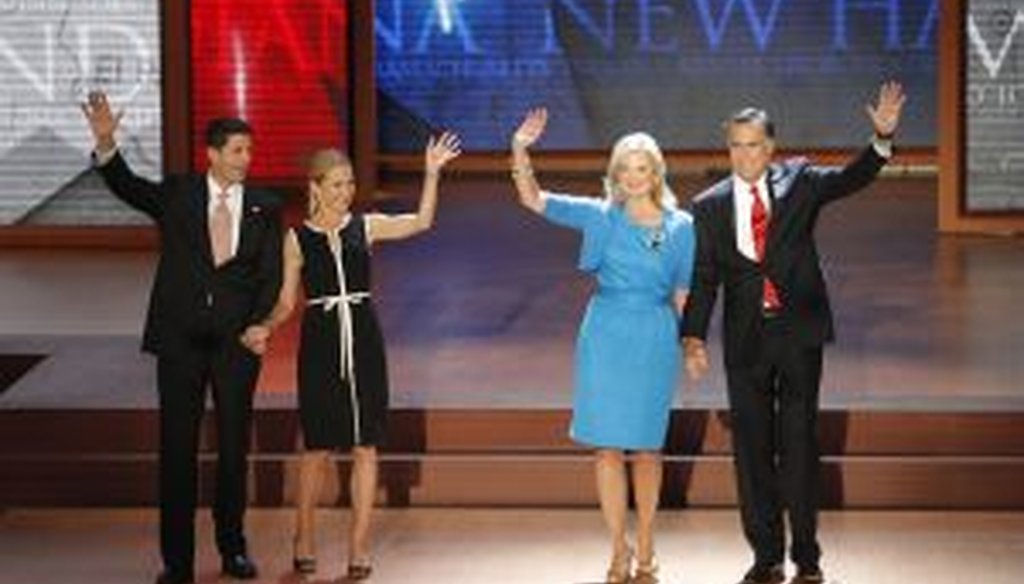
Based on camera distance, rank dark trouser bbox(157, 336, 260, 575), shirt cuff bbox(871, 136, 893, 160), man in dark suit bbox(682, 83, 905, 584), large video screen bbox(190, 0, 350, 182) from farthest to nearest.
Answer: large video screen bbox(190, 0, 350, 182)
dark trouser bbox(157, 336, 260, 575)
man in dark suit bbox(682, 83, 905, 584)
shirt cuff bbox(871, 136, 893, 160)

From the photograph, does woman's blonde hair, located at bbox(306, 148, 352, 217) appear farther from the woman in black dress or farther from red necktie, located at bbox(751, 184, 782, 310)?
red necktie, located at bbox(751, 184, 782, 310)

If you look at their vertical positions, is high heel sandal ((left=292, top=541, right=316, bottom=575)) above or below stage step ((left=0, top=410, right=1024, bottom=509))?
below

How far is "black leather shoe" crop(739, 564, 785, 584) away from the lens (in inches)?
313

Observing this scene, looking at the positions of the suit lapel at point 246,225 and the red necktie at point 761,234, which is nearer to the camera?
the red necktie at point 761,234

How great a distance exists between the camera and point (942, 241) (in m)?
14.0

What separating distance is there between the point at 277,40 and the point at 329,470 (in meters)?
6.64

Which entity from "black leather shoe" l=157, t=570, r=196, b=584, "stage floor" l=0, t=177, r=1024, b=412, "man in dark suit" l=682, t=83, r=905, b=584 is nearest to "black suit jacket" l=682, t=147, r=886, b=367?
"man in dark suit" l=682, t=83, r=905, b=584

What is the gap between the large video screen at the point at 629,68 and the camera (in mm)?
17375

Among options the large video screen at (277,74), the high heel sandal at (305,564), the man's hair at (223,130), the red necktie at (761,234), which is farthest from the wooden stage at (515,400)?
the large video screen at (277,74)

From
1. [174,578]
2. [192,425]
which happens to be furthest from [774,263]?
[174,578]

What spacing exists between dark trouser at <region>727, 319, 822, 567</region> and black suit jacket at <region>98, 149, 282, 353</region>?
1.63 meters

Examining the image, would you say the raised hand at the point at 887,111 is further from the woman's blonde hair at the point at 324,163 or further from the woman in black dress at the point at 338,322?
the woman's blonde hair at the point at 324,163

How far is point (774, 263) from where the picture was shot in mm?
7715

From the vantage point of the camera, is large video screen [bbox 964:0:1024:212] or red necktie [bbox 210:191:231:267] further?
large video screen [bbox 964:0:1024:212]
